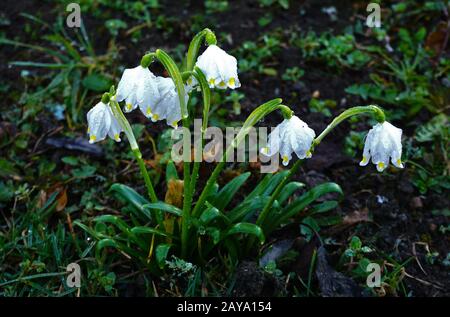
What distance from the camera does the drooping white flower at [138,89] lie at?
92.4 inches

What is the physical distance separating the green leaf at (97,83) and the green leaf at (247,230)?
168cm

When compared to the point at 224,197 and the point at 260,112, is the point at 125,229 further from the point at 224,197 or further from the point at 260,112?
the point at 260,112

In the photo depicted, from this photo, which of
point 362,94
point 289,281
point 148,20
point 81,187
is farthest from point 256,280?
point 148,20

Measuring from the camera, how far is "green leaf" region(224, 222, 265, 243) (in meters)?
2.65

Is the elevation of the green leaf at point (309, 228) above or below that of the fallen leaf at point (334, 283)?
above

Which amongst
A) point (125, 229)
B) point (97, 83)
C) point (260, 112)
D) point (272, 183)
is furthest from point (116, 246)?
point (97, 83)

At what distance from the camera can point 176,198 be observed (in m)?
2.96

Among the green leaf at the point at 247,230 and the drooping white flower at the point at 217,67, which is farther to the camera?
the green leaf at the point at 247,230

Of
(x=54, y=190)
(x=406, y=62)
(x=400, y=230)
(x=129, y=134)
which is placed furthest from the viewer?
(x=406, y=62)

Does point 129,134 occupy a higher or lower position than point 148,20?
lower

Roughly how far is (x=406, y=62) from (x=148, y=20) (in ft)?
5.88

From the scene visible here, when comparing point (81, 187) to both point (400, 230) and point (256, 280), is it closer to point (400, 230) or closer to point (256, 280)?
point (256, 280)

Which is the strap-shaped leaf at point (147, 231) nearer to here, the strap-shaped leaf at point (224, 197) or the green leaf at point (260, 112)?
the strap-shaped leaf at point (224, 197)

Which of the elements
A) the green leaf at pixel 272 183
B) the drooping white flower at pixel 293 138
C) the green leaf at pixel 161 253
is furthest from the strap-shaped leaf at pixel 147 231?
the drooping white flower at pixel 293 138
